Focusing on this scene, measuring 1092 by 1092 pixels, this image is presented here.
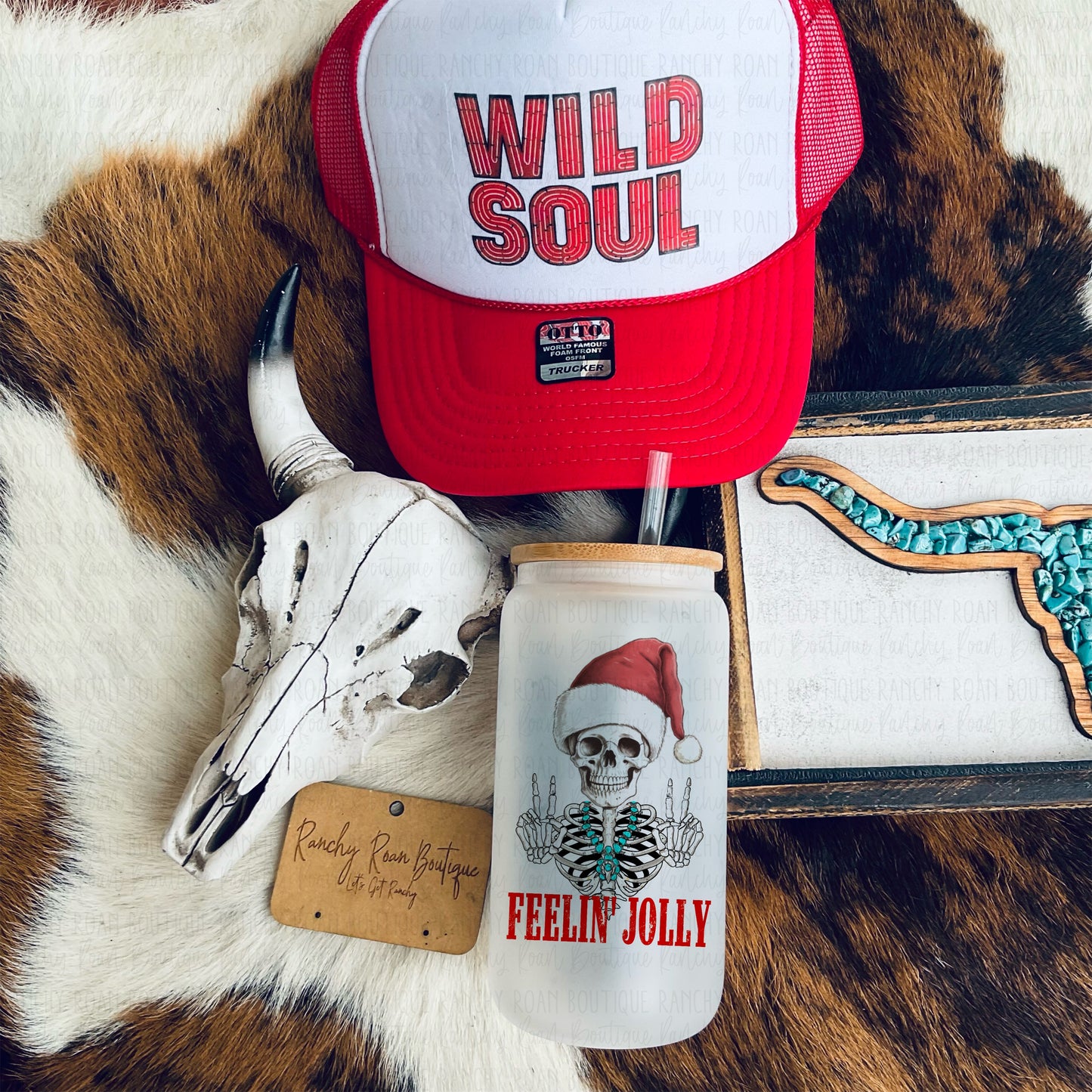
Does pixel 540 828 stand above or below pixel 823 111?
below

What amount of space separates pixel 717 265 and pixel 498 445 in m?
0.22

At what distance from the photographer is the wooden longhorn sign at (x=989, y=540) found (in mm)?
654

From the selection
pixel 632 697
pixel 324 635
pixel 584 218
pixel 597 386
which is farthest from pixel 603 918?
pixel 584 218

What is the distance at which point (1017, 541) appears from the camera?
662 mm

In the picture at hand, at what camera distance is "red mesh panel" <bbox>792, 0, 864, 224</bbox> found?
0.60 m

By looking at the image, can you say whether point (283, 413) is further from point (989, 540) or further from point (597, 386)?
point (989, 540)

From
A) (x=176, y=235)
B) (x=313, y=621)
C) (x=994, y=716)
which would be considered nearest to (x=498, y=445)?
(x=313, y=621)

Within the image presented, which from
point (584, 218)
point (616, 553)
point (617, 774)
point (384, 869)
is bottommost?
point (384, 869)

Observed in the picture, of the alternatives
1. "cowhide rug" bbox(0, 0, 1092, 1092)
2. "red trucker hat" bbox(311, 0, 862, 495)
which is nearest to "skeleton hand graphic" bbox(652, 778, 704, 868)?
"cowhide rug" bbox(0, 0, 1092, 1092)

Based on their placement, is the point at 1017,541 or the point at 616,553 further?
the point at 1017,541

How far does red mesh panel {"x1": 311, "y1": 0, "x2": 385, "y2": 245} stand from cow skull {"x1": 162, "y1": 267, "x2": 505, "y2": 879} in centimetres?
19

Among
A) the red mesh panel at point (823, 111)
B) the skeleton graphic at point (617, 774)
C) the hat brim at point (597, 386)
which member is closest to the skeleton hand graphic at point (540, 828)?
the skeleton graphic at point (617, 774)

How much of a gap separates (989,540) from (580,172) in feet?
1.42

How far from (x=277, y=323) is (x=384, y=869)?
44 cm
